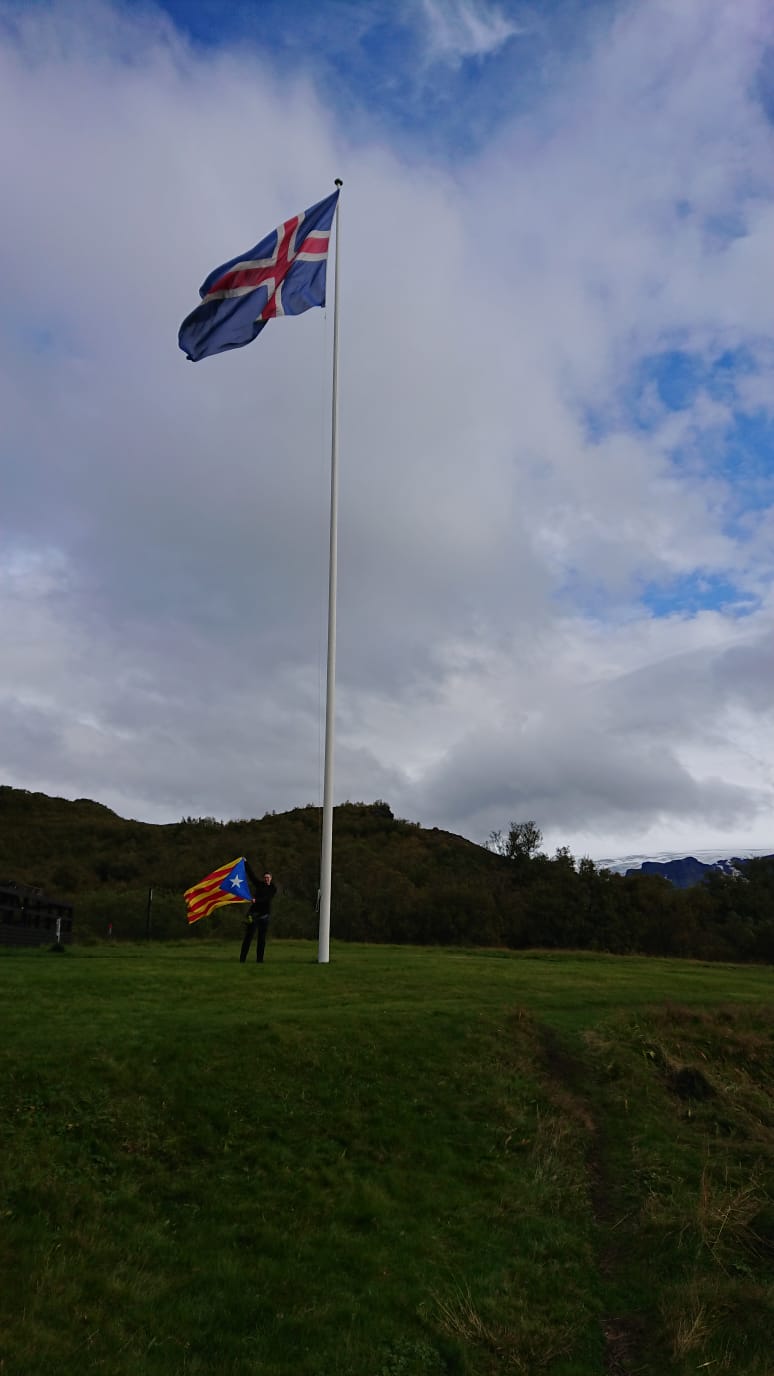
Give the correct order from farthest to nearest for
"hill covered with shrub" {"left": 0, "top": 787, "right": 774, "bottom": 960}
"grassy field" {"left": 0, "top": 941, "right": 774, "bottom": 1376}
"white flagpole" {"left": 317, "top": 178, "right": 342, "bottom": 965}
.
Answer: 1. "hill covered with shrub" {"left": 0, "top": 787, "right": 774, "bottom": 960}
2. "white flagpole" {"left": 317, "top": 178, "right": 342, "bottom": 965}
3. "grassy field" {"left": 0, "top": 941, "right": 774, "bottom": 1376}

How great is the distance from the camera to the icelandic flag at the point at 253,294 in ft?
75.2

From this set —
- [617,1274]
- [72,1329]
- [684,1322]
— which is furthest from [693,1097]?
[72,1329]

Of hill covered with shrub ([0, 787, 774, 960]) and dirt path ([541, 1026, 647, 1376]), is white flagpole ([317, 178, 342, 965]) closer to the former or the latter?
dirt path ([541, 1026, 647, 1376])

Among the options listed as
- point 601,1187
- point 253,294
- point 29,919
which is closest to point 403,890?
point 29,919

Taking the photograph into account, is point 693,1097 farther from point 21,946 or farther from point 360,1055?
point 21,946

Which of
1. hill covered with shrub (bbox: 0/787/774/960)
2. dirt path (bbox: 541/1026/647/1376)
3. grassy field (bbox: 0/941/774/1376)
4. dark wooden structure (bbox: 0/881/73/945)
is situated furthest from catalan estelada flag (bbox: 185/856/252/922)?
hill covered with shrub (bbox: 0/787/774/960)

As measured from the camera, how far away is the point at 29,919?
94.5 ft

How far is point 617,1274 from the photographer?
9875 millimetres

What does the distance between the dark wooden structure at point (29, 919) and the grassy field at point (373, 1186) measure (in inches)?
436

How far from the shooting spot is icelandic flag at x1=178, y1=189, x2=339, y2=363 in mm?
22906

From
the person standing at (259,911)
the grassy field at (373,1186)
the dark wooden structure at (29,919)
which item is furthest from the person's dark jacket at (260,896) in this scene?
the dark wooden structure at (29,919)

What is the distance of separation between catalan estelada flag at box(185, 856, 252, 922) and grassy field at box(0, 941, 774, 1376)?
21.2 feet

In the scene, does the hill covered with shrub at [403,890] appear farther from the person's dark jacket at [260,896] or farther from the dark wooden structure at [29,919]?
the person's dark jacket at [260,896]

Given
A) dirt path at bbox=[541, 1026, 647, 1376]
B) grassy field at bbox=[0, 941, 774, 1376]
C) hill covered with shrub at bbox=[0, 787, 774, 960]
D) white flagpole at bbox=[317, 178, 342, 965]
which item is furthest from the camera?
hill covered with shrub at bbox=[0, 787, 774, 960]
